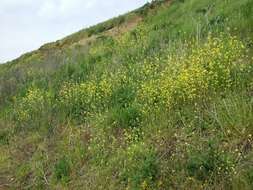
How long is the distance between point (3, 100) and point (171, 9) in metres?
4.48

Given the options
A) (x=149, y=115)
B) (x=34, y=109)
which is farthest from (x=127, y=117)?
(x=34, y=109)

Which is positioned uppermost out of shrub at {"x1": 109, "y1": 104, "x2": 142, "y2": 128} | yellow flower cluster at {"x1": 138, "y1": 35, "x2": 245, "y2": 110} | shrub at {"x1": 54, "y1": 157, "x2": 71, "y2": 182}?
yellow flower cluster at {"x1": 138, "y1": 35, "x2": 245, "y2": 110}

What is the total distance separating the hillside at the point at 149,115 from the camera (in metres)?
5.72

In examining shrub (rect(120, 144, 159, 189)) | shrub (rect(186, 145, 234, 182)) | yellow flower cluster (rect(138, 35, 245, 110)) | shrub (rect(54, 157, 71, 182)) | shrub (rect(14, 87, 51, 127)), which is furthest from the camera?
shrub (rect(14, 87, 51, 127))

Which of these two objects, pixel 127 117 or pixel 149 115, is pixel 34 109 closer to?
pixel 127 117

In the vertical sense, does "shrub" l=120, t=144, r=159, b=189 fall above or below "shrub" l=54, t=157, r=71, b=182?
above

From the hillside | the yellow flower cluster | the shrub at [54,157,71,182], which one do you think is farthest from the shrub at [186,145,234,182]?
the shrub at [54,157,71,182]

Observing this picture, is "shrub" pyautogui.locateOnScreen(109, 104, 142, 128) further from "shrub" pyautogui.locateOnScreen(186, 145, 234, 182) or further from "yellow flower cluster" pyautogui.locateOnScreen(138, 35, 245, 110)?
"shrub" pyautogui.locateOnScreen(186, 145, 234, 182)

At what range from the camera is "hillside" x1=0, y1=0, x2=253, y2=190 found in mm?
5719

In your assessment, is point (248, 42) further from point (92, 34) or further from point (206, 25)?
point (92, 34)

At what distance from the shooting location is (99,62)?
11391mm

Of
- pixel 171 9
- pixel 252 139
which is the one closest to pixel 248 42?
pixel 252 139

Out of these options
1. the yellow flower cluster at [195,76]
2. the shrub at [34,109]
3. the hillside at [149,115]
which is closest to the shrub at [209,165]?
the hillside at [149,115]

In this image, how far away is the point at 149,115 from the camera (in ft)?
23.7
